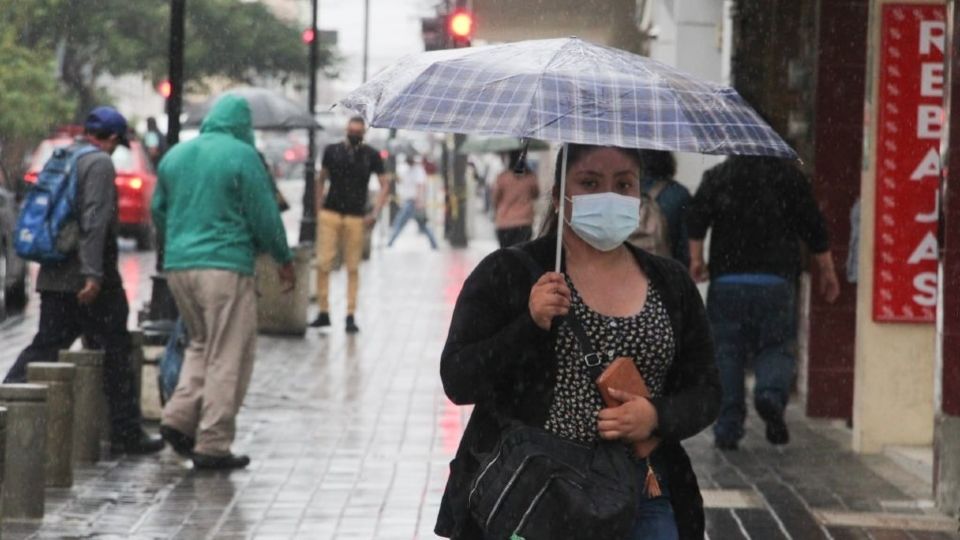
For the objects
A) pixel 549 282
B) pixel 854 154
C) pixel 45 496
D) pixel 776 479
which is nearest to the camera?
pixel 549 282

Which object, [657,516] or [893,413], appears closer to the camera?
[657,516]

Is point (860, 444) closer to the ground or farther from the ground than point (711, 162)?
closer to the ground

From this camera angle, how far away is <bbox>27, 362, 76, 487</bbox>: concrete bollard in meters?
9.20

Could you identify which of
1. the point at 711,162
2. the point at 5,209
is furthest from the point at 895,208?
the point at 5,209

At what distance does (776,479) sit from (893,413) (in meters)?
1.36

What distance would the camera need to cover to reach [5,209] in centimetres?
1862

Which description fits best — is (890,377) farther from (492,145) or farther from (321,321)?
(492,145)

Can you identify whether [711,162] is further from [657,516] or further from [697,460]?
[657,516]

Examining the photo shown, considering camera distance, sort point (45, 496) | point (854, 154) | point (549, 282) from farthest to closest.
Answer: point (854, 154) < point (45, 496) < point (549, 282)

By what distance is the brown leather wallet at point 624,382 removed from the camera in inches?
181

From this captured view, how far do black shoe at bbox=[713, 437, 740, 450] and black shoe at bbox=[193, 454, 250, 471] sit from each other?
2650 millimetres

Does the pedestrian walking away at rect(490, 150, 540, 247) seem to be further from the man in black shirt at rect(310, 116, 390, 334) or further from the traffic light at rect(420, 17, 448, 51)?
the traffic light at rect(420, 17, 448, 51)

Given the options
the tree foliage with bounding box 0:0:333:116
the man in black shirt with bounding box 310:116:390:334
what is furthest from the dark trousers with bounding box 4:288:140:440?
the tree foliage with bounding box 0:0:333:116

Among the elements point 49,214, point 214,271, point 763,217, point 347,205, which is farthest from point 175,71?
point 347,205
